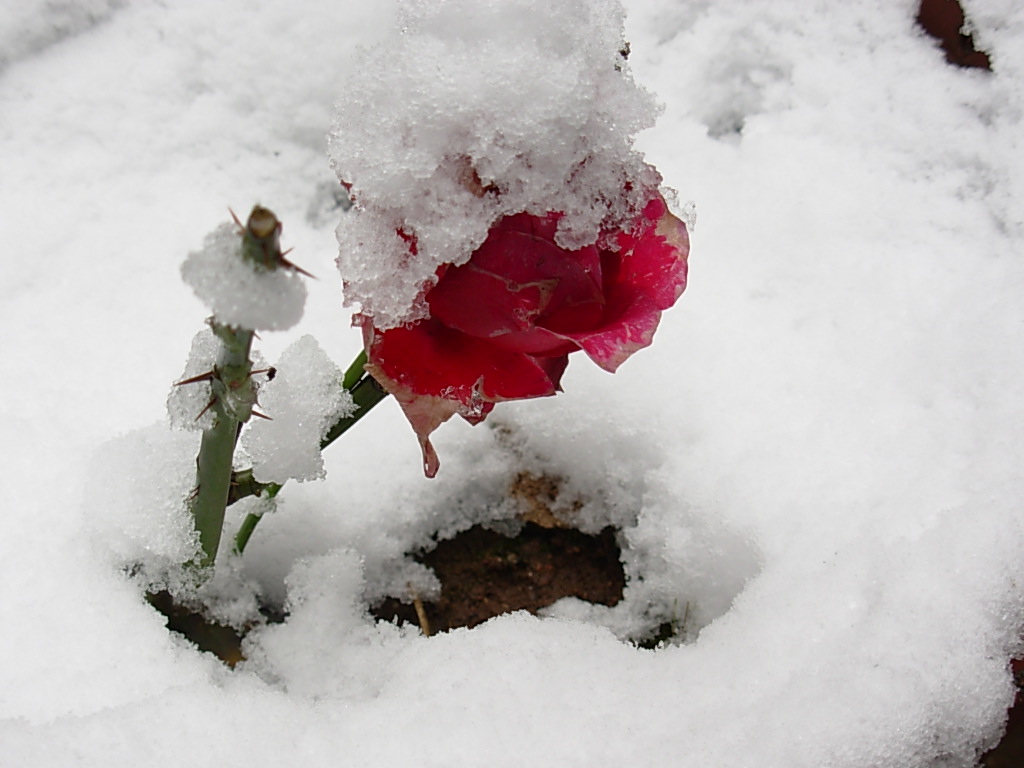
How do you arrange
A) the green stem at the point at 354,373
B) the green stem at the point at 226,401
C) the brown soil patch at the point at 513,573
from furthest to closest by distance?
the brown soil patch at the point at 513,573 → the green stem at the point at 354,373 → the green stem at the point at 226,401

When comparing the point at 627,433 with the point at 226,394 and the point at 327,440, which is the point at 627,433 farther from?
the point at 226,394

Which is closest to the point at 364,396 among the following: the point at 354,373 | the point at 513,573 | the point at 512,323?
the point at 354,373

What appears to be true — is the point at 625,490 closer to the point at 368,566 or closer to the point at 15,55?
the point at 368,566

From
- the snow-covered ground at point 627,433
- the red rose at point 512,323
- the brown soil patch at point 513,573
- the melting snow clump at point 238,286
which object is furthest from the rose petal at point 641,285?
the brown soil patch at point 513,573

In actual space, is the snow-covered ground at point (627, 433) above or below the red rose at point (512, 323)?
below

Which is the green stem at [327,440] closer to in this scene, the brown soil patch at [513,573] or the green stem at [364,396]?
the green stem at [364,396]

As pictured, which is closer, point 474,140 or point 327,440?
point 474,140
